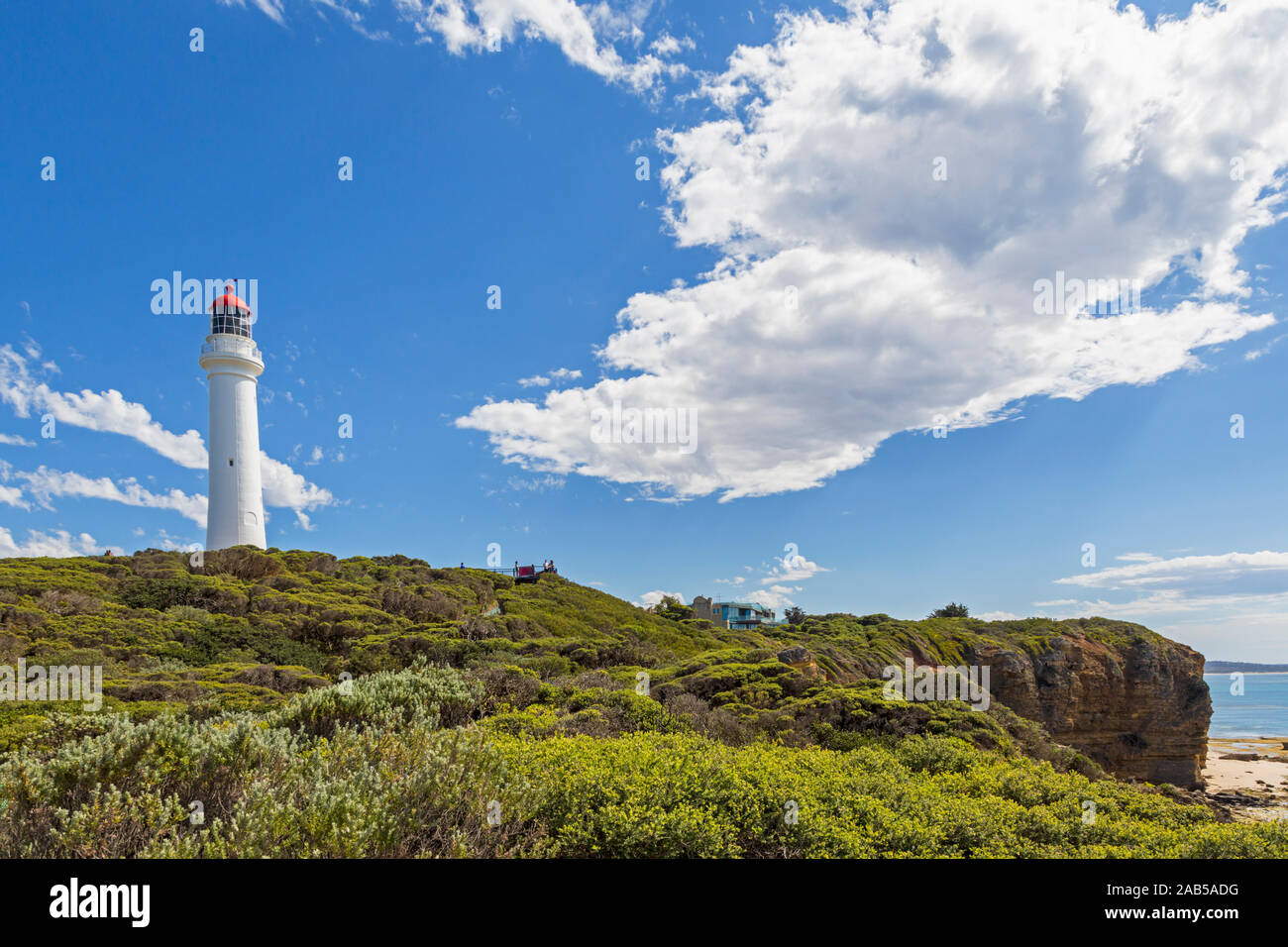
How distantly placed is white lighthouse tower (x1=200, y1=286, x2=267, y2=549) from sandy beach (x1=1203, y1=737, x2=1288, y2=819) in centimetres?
4640

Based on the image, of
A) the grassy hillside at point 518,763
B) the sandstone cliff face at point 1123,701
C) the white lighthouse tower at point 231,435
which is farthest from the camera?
the white lighthouse tower at point 231,435

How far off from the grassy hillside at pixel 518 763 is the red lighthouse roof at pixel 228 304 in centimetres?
2035

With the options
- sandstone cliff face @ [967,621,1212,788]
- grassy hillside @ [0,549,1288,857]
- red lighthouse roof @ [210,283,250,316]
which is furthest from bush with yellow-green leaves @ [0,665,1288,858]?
red lighthouse roof @ [210,283,250,316]

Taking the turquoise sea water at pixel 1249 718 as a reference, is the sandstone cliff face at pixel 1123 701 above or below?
above

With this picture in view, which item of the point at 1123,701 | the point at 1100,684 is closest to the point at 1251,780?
the point at 1123,701

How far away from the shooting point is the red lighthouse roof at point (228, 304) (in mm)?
31969

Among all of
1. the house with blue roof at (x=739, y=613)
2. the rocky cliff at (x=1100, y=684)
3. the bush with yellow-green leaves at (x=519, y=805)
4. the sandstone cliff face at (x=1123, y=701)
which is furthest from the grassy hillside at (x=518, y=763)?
the house with blue roof at (x=739, y=613)

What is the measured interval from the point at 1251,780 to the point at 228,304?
68.2m

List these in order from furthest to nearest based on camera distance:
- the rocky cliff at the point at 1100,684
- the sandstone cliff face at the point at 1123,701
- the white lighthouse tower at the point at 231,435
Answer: the white lighthouse tower at the point at 231,435
the sandstone cliff face at the point at 1123,701
the rocky cliff at the point at 1100,684

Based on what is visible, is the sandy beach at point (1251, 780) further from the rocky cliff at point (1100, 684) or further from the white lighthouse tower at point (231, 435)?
the white lighthouse tower at point (231, 435)

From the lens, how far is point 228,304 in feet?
105
